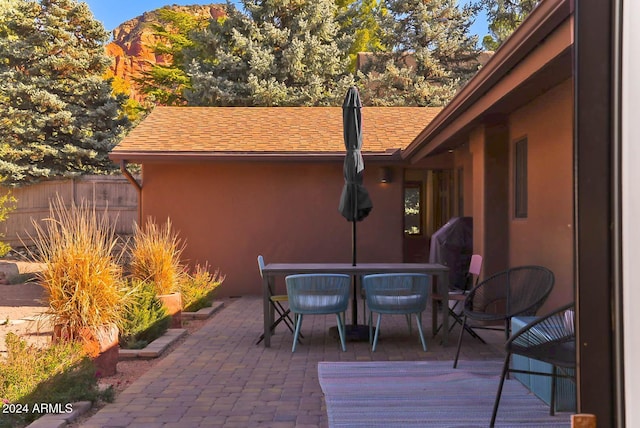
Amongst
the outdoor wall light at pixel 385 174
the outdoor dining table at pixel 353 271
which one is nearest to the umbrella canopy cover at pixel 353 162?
the outdoor dining table at pixel 353 271

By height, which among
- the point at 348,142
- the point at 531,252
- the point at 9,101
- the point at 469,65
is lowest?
the point at 531,252

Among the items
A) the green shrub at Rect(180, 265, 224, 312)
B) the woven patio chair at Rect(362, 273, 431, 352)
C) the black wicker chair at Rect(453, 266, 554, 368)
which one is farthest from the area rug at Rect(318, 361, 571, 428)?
the green shrub at Rect(180, 265, 224, 312)

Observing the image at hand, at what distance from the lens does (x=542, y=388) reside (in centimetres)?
432

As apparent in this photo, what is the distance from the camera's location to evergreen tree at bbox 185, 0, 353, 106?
22.8 meters

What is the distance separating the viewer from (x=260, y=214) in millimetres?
11477

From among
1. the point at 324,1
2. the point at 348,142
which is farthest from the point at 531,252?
the point at 324,1

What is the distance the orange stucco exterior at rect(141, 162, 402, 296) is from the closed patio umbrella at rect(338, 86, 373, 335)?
4.23m

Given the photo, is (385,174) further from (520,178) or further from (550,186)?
(550,186)

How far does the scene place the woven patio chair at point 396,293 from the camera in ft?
20.5

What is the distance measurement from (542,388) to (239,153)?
7.69m

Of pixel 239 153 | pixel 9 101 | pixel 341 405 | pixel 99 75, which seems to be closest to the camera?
pixel 341 405

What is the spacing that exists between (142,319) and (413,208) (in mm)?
9152

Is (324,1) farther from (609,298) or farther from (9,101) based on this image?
(609,298)

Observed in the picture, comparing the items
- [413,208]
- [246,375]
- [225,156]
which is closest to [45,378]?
[246,375]
